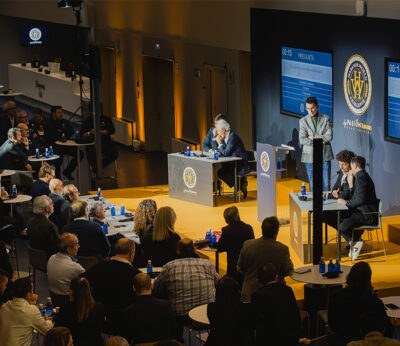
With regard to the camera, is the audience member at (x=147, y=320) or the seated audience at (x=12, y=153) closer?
the audience member at (x=147, y=320)

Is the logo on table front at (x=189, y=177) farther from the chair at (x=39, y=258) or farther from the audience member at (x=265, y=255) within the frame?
the audience member at (x=265, y=255)

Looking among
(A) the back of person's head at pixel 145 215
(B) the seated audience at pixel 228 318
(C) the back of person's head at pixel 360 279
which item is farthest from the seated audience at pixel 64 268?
(C) the back of person's head at pixel 360 279

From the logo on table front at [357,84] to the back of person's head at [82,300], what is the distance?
6.48m

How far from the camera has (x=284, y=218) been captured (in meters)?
11.1

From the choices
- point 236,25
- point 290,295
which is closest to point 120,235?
point 290,295

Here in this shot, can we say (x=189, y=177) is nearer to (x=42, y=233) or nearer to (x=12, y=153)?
(x=12, y=153)

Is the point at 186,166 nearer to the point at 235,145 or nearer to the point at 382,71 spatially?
the point at 235,145

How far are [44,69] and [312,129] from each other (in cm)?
1433

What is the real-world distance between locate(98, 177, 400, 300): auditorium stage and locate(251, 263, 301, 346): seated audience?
2.48m

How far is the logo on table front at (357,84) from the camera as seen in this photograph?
11.1m

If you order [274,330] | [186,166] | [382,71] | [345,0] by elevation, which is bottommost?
[274,330]

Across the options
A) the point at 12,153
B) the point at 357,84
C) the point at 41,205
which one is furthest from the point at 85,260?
the point at 357,84

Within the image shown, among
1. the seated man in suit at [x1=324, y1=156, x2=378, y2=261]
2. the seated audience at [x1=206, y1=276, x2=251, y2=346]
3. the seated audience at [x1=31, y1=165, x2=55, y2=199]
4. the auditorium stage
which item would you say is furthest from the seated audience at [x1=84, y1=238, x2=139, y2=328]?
the seated audience at [x1=31, y1=165, x2=55, y2=199]

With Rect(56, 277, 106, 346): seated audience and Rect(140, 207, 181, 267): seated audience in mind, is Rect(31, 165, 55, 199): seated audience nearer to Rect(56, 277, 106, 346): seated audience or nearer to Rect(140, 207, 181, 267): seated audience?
Rect(140, 207, 181, 267): seated audience
